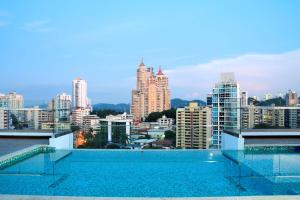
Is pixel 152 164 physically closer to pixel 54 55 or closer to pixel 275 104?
pixel 275 104

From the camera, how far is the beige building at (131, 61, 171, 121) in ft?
85.8

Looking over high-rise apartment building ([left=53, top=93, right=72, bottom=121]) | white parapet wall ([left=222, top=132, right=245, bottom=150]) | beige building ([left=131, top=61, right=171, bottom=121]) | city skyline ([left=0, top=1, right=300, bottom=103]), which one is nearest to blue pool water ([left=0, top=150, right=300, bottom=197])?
white parapet wall ([left=222, top=132, right=245, bottom=150])

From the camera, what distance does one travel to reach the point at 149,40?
58.4 feet

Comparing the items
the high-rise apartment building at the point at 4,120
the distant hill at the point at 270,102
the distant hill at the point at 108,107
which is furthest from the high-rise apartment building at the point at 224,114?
the high-rise apartment building at the point at 4,120

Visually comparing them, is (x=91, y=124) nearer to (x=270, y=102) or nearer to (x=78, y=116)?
(x=78, y=116)

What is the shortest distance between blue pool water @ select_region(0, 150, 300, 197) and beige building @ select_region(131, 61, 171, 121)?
637 inches

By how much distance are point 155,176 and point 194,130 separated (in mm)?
3522

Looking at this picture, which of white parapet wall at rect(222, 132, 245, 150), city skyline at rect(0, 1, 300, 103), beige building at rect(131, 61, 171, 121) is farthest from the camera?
beige building at rect(131, 61, 171, 121)

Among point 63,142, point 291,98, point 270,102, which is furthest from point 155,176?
point 291,98

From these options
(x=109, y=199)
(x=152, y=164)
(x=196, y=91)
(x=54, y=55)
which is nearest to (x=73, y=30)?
(x=54, y=55)

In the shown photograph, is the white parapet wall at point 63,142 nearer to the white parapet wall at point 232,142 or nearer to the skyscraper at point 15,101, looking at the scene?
the skyscraper at point 15,101

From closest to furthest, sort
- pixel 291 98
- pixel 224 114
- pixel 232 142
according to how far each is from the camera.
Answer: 1. pixel 232 142
2. pixel 291 98
3. pixel 224 114

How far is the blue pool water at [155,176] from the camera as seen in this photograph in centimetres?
509

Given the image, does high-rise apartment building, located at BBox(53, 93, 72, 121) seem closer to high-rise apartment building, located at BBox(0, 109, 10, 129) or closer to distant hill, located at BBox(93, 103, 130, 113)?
high-rise apartment building, located at BBox(0, 109, 10, 129)
